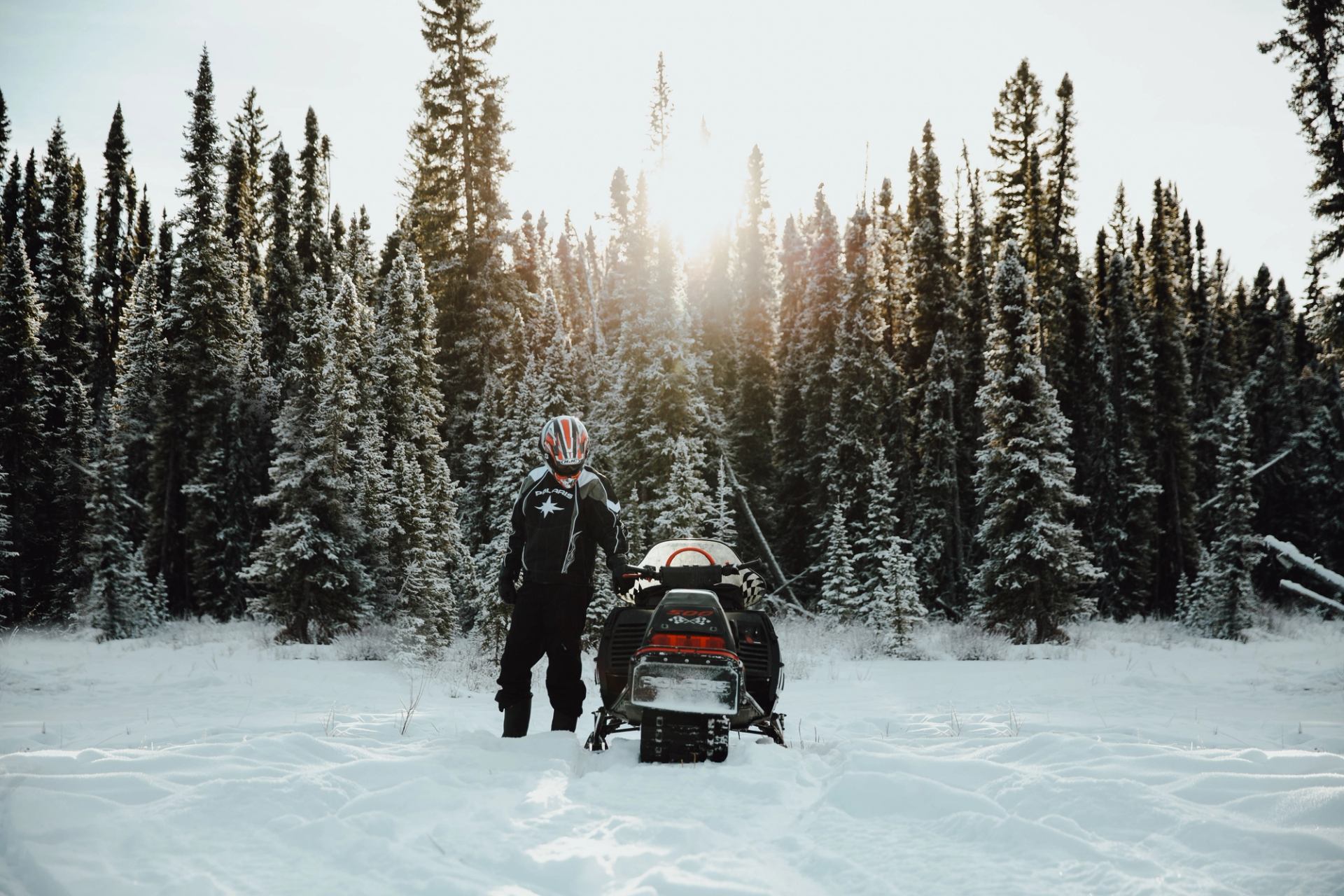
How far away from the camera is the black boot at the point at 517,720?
6.64 metres

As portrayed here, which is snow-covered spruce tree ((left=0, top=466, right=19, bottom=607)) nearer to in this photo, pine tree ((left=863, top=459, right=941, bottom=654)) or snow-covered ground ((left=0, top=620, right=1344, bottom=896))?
snow-covered ground ((left=0, top=620, right=1344, bottom=896))

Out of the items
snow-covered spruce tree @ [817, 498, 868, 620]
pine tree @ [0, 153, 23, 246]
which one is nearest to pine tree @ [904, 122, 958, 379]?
snow-covered spruce tree @ [817, 498, 868, 620]

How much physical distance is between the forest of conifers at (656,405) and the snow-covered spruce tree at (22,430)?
14cm

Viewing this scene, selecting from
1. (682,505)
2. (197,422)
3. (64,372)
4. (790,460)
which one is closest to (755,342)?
(790,460)

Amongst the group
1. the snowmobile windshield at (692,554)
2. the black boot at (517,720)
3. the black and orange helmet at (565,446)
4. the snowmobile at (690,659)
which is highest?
the black and orange helmet at (565,446)

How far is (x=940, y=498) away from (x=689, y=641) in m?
28.9

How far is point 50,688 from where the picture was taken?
13.9 metres

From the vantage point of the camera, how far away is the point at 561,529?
6.82 m

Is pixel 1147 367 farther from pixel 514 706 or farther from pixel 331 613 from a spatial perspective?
pixel 514 706

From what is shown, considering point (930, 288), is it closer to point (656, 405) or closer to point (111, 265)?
point (656, 405)

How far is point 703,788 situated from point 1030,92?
135ft

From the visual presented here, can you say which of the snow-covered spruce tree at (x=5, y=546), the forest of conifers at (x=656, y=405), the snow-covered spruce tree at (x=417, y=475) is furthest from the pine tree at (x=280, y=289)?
the snow-covered spruce tree at (x=5, y=546)

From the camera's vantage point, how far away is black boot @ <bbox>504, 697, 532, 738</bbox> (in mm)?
6645

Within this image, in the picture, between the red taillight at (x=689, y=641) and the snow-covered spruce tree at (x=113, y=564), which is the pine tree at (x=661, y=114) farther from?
the red taillight at (x=689, y=641)
